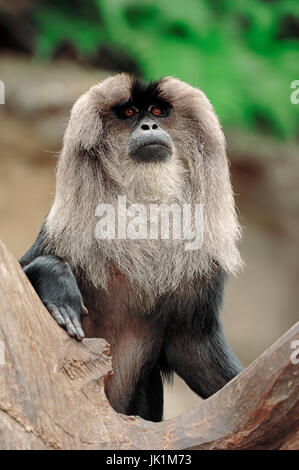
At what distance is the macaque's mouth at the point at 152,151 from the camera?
10.9 feet

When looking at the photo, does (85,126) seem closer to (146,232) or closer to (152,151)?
(152,151)

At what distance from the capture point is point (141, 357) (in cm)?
346

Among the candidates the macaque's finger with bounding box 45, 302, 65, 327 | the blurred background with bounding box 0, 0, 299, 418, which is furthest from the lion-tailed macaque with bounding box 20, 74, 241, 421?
the blurred background with bounding box 0, 0, 299, 418

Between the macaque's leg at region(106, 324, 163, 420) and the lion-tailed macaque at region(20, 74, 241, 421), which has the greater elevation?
the lion-tailed macaque at region(20, 74, 241, 421)

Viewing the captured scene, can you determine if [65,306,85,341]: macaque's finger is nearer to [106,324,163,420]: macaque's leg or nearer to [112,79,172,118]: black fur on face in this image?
[106,324,163,420]: macaque's leg

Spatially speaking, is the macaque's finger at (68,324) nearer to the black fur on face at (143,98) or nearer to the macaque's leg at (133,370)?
the macaque's leg at (133,370)

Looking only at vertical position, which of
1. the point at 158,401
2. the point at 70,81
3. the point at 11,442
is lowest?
the point at 11,442

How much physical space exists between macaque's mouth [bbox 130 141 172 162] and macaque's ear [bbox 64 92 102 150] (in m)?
0.18

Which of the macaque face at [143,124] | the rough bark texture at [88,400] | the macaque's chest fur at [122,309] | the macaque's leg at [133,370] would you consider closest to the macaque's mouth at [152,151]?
the macaque face at [143,124]

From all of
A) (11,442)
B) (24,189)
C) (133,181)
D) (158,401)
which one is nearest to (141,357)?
(158,401)

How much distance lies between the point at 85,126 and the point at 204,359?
1150 millimetres

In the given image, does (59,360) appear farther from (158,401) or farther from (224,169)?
(224,169)

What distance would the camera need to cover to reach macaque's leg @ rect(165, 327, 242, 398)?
11.4ft

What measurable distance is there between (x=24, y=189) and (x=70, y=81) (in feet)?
3.16
